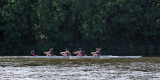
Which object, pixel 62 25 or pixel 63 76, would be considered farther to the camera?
pixel 62 25

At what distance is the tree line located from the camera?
200 ft

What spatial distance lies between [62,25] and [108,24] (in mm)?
7136

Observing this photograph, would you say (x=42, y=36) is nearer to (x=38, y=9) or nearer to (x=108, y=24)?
(x=38, y=9)

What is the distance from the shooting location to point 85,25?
202ft

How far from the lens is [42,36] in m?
65.8

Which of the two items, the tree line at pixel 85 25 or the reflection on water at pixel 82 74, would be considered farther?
the tree line at pixel 85 25

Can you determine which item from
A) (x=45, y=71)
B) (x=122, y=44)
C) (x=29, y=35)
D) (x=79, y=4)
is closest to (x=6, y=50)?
(x=29, y=35)

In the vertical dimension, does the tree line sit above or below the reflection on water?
above

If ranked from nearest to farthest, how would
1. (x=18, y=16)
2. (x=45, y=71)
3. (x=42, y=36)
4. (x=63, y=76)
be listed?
(x=63, y=76) < (x=45, y=71) < (x=18, y=16) < (x=42, y=36)

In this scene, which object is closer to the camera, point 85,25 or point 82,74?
point 82,74

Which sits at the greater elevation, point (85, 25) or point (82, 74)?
point (85, 25)

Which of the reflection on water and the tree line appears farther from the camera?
the tree line

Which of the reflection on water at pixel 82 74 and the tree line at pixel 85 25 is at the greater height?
the tree line at pixel 85 25

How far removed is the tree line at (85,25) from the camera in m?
61.0
